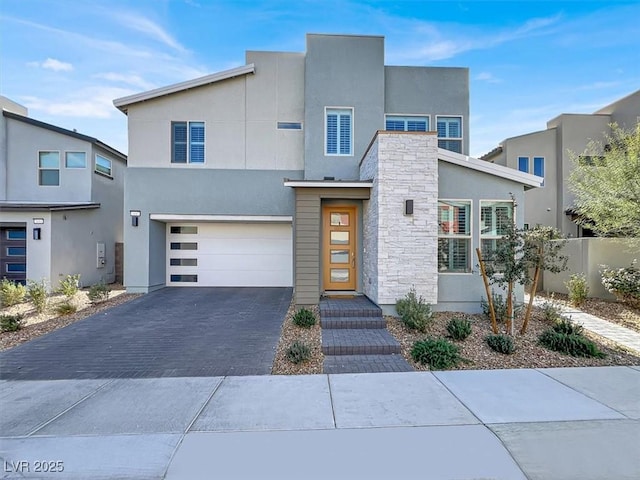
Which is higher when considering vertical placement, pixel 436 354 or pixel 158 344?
pixel 436 354

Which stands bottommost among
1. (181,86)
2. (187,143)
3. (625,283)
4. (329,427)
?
(329,427)

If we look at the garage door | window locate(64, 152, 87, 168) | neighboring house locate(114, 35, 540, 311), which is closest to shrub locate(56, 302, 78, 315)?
neighboring house locate(114, 35, 540, 311)

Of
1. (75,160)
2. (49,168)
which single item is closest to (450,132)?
(75,160)

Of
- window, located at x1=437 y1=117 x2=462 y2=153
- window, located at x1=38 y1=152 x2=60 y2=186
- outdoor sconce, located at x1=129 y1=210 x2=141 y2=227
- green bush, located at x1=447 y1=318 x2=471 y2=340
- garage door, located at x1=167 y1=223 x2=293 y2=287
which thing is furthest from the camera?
window, located at x1=38 y1=152 x2=60 y2=186

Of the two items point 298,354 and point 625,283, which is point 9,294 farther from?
point 625,283

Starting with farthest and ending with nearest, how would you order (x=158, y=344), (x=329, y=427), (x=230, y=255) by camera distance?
1. (x=230, y=255)
2. (x=158, y=344)
3. (x=329, y=427)

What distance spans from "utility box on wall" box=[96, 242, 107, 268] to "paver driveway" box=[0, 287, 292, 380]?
5.03m

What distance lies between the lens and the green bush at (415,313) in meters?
6.29

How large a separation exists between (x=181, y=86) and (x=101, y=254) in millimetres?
7393

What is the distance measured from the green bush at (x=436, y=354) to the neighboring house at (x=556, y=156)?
439 inches

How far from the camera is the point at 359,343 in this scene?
5.59 metres

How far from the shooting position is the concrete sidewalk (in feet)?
9.07

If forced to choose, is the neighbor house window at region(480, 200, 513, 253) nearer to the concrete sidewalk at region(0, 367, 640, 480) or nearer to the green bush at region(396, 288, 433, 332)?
the green bush at region(396, 288, 433, 332)

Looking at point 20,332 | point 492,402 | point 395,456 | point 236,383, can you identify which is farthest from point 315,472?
point 20,332
